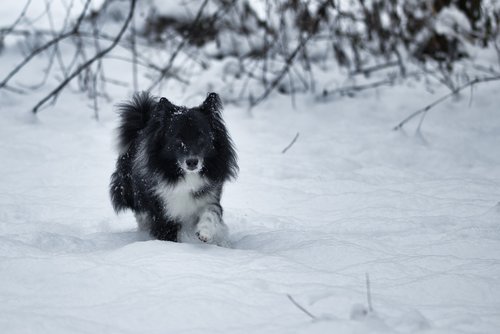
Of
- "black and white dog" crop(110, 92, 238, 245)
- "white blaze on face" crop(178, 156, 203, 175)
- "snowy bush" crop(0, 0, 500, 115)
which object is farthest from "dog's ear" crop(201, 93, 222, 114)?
"snowy bush" crop(0, 0, 500, 115)

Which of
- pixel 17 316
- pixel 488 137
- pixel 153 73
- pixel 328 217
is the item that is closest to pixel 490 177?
pixel 488 137

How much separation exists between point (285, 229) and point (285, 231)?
0.19 m

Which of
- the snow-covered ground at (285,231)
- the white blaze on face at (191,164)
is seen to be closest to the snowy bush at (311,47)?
the snow-covered ground at (285,231)

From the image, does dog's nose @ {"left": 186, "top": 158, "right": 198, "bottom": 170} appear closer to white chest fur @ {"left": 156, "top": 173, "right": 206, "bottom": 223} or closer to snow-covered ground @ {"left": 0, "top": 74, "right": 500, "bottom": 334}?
white chest fur @ {"left": 156, "top": 173, "right": 206, "bottom": 223}

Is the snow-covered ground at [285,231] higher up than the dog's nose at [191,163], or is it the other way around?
the dog's nose at [191,163]

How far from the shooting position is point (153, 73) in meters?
10.1

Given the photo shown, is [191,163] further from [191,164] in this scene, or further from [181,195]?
[181,195]

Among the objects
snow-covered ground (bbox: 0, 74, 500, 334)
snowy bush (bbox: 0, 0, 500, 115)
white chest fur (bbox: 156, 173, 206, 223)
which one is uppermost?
snowy bush (bbox: 0, 0, 500, 115)

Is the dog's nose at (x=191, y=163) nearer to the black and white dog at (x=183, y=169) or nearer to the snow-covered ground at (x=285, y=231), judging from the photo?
the black and white dog at (x=183, y=169)

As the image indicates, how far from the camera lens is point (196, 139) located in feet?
13.1

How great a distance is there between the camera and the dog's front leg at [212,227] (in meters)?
3.92

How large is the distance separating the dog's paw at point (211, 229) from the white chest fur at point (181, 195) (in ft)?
0.48

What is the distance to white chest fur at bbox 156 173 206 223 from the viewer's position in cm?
410

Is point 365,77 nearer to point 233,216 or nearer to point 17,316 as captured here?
point 233,216
